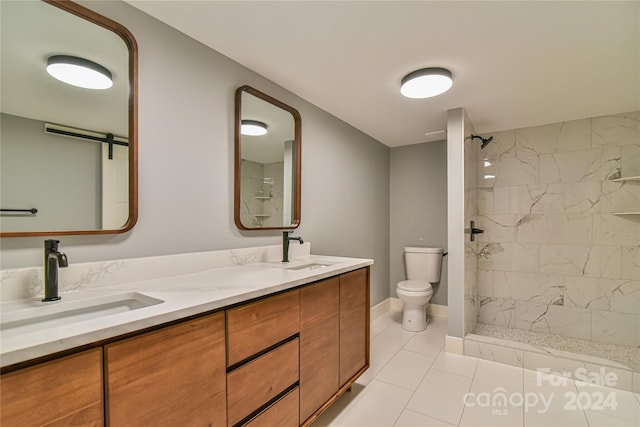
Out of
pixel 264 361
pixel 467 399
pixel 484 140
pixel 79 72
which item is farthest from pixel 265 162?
pixel 484 140

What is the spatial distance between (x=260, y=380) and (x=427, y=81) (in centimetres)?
200

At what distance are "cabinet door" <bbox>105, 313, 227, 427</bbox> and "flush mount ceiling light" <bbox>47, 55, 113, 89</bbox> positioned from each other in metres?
1.08

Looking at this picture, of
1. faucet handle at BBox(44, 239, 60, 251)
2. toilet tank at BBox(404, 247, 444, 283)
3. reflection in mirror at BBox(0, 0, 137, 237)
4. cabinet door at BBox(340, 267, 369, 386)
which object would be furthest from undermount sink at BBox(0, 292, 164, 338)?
toilet tank at BBox(404, 247, 444, 283)

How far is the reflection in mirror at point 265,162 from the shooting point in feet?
6.03

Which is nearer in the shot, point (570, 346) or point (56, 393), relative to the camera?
point (56, 393)

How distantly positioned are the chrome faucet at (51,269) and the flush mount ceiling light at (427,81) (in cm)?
209

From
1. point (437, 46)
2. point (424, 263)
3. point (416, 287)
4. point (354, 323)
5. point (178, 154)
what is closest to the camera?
point (178, 154)

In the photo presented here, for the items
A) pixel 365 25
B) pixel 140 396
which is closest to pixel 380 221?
pixel 365 25

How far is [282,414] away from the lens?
52.0 inches

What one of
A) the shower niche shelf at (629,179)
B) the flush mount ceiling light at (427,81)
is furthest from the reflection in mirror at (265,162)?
the shower niche shelf at (629,179)

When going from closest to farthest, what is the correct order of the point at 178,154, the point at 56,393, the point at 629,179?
1. the point at 56,393
2. the point at 178,154
3. the point at 629,179

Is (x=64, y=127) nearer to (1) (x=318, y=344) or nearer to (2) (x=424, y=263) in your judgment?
(1) (x=318, y=344)

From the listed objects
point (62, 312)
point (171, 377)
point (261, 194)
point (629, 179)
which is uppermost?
point (629, 179)

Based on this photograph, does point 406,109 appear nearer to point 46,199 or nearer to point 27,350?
point 46,199
